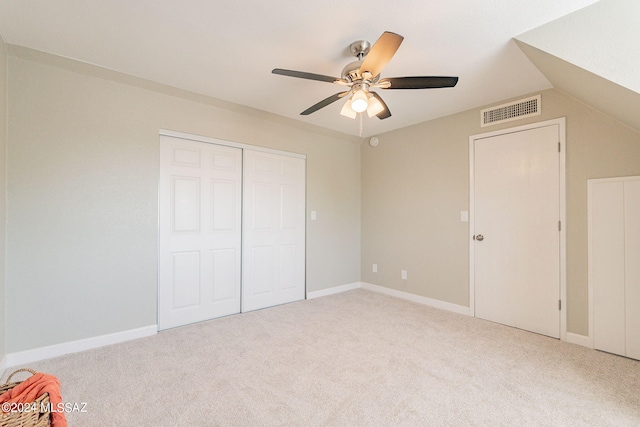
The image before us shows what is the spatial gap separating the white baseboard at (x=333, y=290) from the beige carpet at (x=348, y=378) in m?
1.07

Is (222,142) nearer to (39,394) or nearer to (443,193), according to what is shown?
(39,394)

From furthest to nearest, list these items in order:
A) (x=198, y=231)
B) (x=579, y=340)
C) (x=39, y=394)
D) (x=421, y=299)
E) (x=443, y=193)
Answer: (x=421, y=299), (x=443, y=193), (x=198, y=231), (x=579, y=340), (x=39, y=394)

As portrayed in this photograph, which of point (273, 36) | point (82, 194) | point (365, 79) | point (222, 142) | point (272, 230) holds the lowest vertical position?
point (272, 230)

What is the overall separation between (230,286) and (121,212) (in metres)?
1.39

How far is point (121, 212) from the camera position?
268 centimetres

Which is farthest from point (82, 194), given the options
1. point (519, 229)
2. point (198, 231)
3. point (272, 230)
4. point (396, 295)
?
point (519, 229)

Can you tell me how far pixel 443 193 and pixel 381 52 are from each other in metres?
2.42

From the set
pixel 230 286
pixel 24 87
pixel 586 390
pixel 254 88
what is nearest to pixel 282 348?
pixel 230 286

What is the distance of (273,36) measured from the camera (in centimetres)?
203

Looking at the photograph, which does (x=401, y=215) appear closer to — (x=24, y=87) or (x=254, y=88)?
(x=254, y=88)

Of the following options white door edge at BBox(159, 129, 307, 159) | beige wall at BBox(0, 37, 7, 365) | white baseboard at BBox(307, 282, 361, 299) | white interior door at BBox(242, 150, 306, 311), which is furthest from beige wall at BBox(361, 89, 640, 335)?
beige wall at BBox(0, 37, 7, 365)

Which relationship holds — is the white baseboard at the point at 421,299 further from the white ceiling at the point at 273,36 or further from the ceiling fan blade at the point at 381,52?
the ceiling fan blade at the point at 381,52

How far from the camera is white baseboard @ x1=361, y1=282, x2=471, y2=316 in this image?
3482 mm

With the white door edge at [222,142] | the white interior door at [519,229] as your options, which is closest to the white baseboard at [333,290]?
the white interior door at [519,229]
